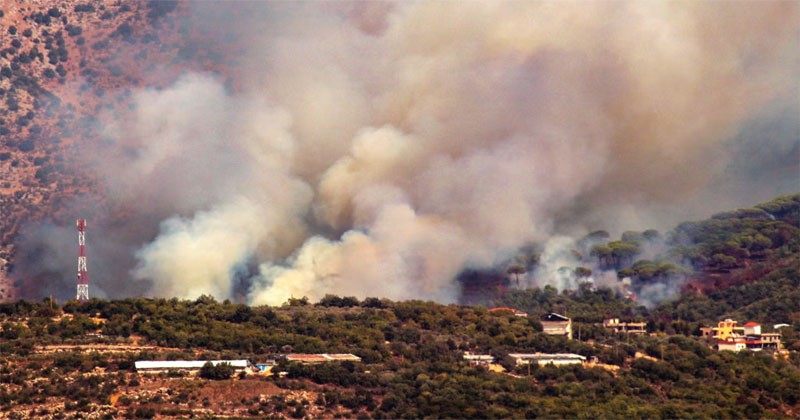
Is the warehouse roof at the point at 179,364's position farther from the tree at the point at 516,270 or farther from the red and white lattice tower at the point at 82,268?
the tree at the point at 516,270

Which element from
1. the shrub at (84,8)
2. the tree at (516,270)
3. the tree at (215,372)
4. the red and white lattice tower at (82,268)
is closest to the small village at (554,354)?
the tree at (215,372)

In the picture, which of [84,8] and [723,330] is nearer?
[723,330]

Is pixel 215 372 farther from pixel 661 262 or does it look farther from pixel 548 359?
pixel 661 262

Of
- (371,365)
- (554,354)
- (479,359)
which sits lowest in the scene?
(371,365)

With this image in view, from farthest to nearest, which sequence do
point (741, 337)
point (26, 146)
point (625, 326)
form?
point (26, 146), point (625, 326), point (741, 337)

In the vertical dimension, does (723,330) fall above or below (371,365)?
above

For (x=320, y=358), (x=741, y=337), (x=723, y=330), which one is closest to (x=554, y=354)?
(x=320, y=358)

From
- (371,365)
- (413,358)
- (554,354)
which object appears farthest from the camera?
(554,354)
